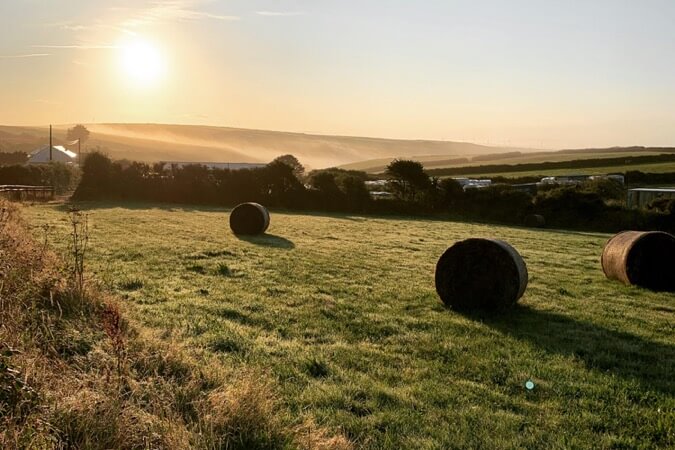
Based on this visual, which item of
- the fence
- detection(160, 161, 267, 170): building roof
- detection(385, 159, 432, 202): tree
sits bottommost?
the fence

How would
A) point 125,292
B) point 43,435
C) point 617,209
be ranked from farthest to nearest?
point 617,209 → point 125,292 → point 43,435

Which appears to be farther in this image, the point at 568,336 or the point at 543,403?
the point at 568,336

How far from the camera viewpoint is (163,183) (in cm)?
4441

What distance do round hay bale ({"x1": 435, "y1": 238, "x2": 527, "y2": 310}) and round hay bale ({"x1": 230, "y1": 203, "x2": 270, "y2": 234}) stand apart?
1263 centimetres

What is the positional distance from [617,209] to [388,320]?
2956 centimetres

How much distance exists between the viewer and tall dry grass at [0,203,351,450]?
394 centimetres

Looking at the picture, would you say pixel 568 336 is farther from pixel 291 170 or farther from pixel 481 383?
pixel 291 170

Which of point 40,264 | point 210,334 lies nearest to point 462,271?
point 210,334

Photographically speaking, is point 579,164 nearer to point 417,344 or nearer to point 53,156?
point 417,344

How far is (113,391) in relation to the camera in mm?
4520

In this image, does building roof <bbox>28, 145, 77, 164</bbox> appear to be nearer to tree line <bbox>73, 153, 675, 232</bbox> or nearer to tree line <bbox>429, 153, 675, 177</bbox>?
tree line <bbox>73, 153, 675, 232</bbox>

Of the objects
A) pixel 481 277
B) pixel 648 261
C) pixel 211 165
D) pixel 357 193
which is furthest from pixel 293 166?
pixel 481 277

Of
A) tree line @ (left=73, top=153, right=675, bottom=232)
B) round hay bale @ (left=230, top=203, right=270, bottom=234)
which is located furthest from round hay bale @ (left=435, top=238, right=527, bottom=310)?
tree line @ (left=73, top=153, right=675, bottom=232)

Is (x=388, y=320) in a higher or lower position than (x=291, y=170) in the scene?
lower
